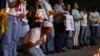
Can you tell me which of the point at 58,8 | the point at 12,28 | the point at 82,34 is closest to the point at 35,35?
the point at 12,28

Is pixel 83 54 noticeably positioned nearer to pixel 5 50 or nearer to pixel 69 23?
pixel 69 23

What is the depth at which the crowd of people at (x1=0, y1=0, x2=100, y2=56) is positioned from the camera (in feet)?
22.2

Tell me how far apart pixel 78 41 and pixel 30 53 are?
23.4ft

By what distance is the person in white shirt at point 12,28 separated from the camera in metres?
7.30

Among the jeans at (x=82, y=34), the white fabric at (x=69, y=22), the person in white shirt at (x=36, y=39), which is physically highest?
the person in white shirt at (x=36, y=39)

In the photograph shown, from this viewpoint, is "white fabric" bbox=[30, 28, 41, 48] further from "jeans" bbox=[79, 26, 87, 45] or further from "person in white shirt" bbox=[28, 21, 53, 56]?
"jeans" bbox=[79, 26, 87, 45]

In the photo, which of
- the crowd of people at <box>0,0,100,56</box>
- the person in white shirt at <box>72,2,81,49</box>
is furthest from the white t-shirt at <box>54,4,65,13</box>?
the person in white shirt at <box>72,2,81,49</box>

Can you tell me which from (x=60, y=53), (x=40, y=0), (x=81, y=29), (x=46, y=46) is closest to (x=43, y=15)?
(x=40, y=0)

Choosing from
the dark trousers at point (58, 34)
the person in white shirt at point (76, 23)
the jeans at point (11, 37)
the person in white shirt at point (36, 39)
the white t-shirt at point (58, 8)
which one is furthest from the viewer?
the person in white shirt at point (76, 23)

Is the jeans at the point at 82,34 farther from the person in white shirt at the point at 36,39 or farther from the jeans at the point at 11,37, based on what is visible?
the person in white shirt at the point at 36,39

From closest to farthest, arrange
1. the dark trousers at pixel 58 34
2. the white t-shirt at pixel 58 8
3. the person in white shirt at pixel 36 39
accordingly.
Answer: the person in white shirt at pixel 36 39, the white t-shirt at pixel 58 8, the dark trousers at pixel 58 34

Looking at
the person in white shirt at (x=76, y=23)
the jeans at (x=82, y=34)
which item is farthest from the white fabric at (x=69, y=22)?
the jeans at (x=82, y=34)

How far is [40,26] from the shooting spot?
22.5 feet

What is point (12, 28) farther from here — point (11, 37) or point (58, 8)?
point (58, 8)
